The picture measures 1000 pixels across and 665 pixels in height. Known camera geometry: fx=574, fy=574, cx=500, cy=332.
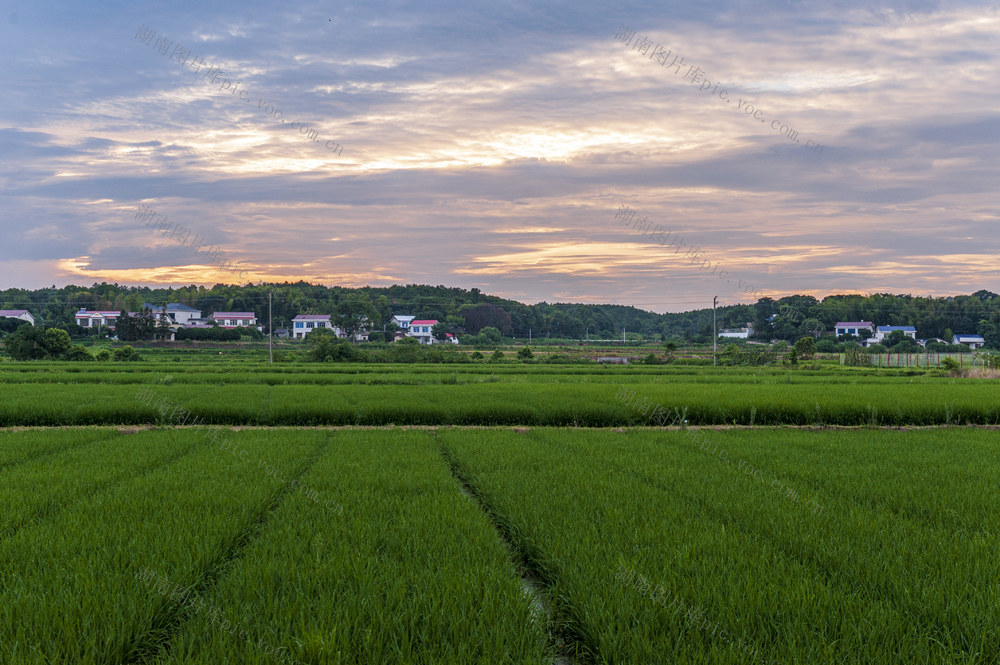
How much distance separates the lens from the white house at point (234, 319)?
10275 cm

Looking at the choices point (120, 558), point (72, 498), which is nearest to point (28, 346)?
point (72, 498)

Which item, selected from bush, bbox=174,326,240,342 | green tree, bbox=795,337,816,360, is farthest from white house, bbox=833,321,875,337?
bush, bbox=174,326,240,342

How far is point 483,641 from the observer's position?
3.55m

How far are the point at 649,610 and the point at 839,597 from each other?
141 cm

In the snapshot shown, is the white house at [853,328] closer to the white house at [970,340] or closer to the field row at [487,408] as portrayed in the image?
the white house at [970,340]

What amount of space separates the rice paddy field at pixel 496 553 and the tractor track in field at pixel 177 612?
2 cm

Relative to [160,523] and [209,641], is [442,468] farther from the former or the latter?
[209,641]

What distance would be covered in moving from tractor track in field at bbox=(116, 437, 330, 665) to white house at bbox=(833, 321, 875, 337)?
380ft

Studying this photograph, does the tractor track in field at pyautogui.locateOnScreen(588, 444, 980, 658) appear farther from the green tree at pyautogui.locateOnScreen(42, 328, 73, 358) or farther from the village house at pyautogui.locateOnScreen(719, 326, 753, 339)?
the village house at pyautogui.locateOnScreen(719, 326, 753, 339)

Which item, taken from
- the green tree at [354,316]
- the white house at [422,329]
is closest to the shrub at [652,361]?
the green tree at [354,316]

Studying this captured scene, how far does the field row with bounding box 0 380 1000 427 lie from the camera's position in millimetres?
17047

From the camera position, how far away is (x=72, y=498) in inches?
282

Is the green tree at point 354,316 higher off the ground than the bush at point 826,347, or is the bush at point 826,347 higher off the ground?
the green tree at point 354,316

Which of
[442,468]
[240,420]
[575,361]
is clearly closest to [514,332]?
[575,361]
